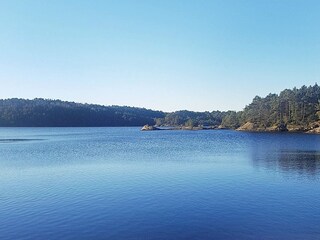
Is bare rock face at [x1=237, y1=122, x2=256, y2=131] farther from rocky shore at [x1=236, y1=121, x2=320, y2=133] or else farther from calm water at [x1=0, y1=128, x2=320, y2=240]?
calm water at [x1=0, y1=128, x2=320, y2=240]

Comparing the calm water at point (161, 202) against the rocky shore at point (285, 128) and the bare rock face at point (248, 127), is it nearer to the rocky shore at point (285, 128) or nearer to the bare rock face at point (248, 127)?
the rocky shore at point (285, 128)

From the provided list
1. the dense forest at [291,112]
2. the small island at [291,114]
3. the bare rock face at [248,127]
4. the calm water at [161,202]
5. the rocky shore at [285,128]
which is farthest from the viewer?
the bare rock face at [248,127]

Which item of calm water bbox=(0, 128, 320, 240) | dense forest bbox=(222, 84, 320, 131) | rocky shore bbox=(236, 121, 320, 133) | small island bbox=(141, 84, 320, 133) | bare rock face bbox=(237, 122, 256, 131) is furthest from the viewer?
bare rock face bbox=(237, 122, 256, 131)

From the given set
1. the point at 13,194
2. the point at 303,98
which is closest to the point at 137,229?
the point at 13,194

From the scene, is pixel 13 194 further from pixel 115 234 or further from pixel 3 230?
pixel 115 234

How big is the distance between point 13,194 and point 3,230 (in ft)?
40.4

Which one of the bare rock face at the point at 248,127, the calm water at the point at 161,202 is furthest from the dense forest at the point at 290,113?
the calm water at the point at 161,202

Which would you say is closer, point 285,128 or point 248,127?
point 285,128

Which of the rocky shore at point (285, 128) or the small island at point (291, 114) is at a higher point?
the small island at point (291, 114)

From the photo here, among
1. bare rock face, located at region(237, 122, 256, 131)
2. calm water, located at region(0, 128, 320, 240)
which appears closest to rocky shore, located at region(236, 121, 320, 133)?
bare rock face, located at region(237, 122, 256, 131)

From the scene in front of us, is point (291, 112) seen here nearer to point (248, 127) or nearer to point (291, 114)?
point (291, 114)

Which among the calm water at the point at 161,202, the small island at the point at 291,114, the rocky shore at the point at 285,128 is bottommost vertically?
the calm water at the point at 161,202

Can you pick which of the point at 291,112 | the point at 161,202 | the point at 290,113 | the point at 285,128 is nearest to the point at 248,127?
the point at 290,113

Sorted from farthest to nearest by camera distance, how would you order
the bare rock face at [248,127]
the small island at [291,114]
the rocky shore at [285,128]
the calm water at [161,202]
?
the bare rock face at [248,127] < the small island at [291,114] < the rocky shore at [285,128] < the calm water at [161,202]
